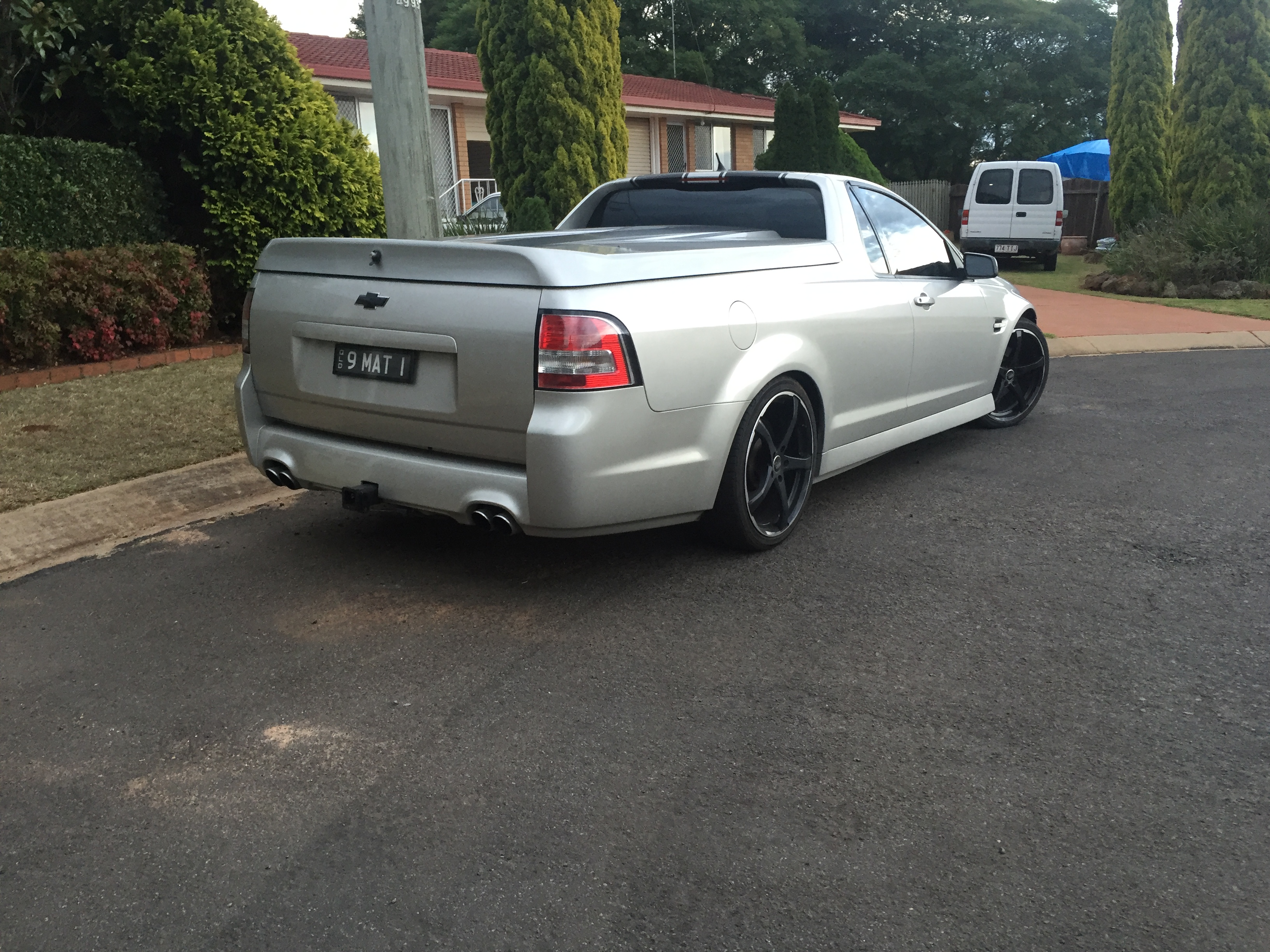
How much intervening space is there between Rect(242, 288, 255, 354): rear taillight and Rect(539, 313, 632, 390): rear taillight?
5.10ft

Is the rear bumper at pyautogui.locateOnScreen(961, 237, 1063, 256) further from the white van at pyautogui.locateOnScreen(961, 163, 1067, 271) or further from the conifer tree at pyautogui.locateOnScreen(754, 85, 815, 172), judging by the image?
the conifer tree at pyautogui.locateOnScreen(754, 85, 815, 172)

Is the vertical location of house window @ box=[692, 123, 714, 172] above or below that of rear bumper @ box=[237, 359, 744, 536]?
above

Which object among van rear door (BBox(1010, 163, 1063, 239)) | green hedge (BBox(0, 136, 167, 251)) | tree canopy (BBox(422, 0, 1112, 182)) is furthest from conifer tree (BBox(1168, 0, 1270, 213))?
tree canopy (BBox(422, 0, 1112, 182))

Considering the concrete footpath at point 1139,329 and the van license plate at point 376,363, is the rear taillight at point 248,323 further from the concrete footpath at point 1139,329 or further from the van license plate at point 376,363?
the concrete footpath at point 1139,329

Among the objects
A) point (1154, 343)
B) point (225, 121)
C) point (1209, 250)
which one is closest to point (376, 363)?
point (225, 121)

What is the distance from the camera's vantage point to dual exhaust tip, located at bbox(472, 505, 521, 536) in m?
4.21

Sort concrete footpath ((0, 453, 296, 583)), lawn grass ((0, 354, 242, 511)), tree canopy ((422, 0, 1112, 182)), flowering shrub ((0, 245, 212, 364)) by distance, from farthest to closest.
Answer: tree canopy ((422, 0, 1112, 182)) → flowering shrub ((0, 245, 212, 364)) → lawn grass ((0, 354, 242, 511)) → concrete footpath ((0, 453, 296, 583))

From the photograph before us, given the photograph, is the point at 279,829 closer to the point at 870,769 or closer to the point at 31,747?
the point at 31,747

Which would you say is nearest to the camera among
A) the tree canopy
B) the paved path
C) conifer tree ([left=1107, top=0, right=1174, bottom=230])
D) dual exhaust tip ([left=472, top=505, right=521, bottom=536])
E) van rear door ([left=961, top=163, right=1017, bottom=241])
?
dual exhaust tip ([left=472, top=505, right=521, bottom=536])

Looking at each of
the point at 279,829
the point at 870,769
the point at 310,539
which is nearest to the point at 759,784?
the point at 870,769

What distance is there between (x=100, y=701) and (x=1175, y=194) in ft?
63.2

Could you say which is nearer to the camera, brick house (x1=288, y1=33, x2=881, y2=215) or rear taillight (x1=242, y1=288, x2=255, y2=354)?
rear taillight (x1=242, y1=288, x2=255, y2=354)

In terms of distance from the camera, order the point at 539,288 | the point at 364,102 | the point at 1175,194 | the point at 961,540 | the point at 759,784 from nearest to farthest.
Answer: the point at 759,784 < the point at 539,288 < the point at 961,540 < the point at 1175,194 < the point at 364,102

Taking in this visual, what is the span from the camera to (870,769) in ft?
10.4
